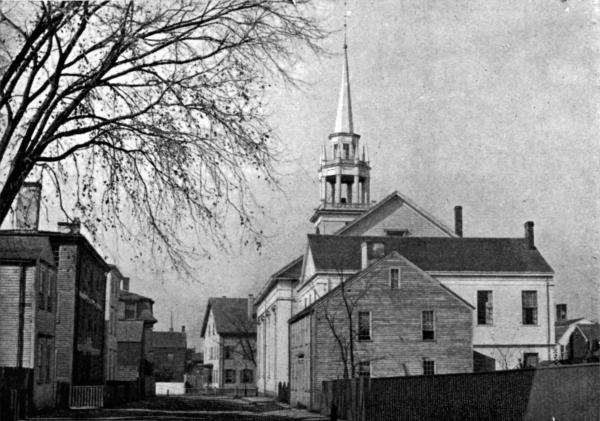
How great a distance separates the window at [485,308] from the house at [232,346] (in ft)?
152

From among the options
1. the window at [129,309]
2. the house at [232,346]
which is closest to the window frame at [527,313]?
the house at [232,346]

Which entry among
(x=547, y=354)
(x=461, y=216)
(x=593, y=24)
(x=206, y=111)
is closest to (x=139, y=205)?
(x=206, y=111)

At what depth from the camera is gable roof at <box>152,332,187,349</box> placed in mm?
114812

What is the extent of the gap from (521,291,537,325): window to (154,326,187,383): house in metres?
68.0

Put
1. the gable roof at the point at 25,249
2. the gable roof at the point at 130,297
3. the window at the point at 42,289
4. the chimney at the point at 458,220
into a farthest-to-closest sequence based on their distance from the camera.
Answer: the gable roof at the point at 130,297 → the chimney at the point at 458,220 → the window at the point at 42,289 → the gable roof at the point at 25,249

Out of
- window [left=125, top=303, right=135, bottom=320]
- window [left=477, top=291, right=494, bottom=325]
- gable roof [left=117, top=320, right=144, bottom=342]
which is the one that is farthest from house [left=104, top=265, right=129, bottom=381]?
window [left=125, top=303, right=135, bottom=320]

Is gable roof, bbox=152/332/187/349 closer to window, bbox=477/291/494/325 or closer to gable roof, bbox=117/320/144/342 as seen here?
gable roof, bbox=117/320/144/342

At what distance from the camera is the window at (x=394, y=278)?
42.5 metres

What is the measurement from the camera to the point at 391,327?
42.6 metres

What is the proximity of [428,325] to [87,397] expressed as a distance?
55.6 ft

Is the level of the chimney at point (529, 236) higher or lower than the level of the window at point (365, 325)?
higher

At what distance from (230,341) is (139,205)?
292 feet

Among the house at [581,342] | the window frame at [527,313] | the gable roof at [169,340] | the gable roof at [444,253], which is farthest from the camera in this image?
the gable roof at [169,340]

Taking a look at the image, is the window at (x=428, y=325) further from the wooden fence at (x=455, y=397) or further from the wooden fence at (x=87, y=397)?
the wooden fence at (x=87, y=397)
